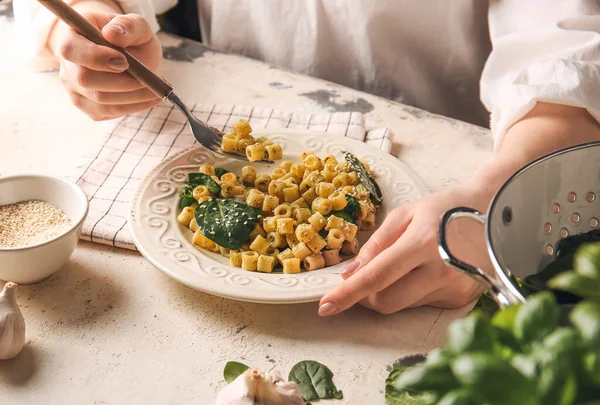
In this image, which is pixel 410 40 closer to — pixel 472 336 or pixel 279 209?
pixel 279 209

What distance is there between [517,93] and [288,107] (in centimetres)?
44

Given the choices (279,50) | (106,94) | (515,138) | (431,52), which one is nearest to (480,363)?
(515,138)

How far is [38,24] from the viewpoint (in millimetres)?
1197

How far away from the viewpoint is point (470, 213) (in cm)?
45

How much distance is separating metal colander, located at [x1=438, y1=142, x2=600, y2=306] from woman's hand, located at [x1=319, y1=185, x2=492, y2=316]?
11cm

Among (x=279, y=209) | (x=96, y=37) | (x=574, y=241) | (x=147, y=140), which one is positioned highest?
(x=574, y=241)

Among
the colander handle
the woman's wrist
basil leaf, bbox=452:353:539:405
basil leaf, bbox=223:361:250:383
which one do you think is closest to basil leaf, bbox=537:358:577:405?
basil leaf, bbox=452:353:539:405

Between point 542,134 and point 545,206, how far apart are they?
35 centimetres

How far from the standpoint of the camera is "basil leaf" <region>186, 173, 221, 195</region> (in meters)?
0.92

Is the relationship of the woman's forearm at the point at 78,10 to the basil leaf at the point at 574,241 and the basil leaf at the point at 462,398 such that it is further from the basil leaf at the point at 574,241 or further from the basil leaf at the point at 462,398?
the basil leaf at the point at 462,398

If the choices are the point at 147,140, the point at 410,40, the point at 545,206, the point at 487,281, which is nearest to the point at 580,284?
the point at 487,281

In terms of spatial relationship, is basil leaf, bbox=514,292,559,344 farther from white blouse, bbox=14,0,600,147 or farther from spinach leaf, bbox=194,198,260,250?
white blouse, bbox=14,0,600,147

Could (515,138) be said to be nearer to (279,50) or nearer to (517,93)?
(517,93)

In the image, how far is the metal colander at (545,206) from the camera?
506 mm
